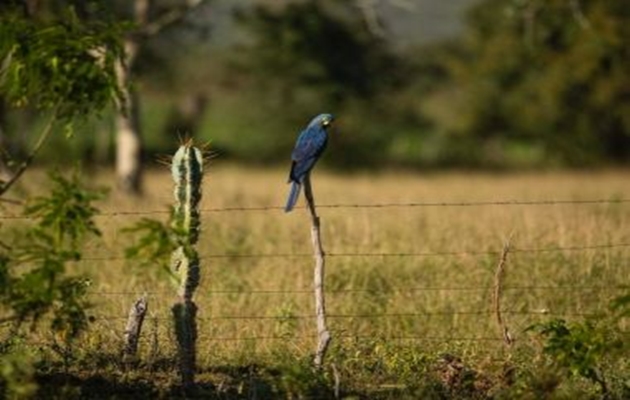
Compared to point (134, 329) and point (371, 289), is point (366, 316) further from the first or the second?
point (134, 329)

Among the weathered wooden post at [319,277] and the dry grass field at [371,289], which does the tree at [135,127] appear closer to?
the dry grass field at [371,289]

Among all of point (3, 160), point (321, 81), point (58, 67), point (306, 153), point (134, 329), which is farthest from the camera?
point (321, 81)

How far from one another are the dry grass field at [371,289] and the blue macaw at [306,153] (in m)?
0.93

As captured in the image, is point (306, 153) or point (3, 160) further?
point (3, 160)

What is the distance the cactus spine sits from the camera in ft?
28.2

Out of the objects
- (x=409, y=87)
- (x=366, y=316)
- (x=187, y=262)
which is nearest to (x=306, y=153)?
(x=187, y=262)

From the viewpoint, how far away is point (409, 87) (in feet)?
148

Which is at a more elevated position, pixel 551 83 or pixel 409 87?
pixel 409 87

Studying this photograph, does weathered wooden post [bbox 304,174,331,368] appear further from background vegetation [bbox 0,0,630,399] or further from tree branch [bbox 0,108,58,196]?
tree branch [bbox 0,108,58,196]

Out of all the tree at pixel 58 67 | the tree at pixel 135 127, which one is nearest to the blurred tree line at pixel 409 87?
the tree at pixel 135 127

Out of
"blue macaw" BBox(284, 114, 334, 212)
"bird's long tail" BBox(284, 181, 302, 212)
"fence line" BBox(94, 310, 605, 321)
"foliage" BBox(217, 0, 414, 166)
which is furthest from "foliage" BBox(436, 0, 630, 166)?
"bird's long tail" BBox(284, 181, 302, 212)

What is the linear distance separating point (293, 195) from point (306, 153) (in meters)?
0.32

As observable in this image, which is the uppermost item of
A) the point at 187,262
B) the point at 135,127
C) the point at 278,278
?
the point at 135,127

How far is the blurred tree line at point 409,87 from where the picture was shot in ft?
122
